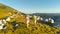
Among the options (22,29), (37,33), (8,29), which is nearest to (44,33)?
(37,33)

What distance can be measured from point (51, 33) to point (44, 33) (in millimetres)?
2463

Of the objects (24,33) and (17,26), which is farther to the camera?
(17,26)

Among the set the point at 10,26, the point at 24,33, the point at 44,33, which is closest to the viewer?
the point at 24,33

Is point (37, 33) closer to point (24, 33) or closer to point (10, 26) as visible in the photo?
point (24, 33)

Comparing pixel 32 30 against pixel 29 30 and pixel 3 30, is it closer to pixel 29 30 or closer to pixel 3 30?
→ pixel 29 30

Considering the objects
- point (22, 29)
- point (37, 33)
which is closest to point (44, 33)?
point (37, 33)

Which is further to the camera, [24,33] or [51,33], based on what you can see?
[51,33]

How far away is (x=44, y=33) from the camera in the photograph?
140 feet

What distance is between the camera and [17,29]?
42.7 meters

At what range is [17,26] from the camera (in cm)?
4494

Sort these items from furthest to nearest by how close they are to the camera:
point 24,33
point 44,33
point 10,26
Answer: point 10,26 < point 44,33 < point 24,33

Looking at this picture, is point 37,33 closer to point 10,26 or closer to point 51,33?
point 51,33

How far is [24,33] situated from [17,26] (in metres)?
5.39

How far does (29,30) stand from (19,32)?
236 cm
